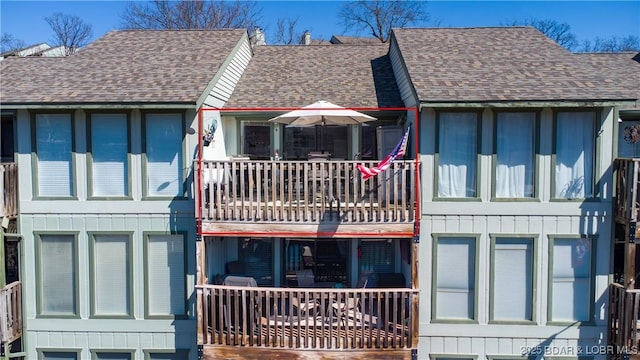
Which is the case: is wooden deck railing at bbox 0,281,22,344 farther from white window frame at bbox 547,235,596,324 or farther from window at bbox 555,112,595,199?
window at bbox 555,112,595,199

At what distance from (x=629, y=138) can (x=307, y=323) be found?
787cm

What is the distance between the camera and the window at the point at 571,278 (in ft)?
31.4

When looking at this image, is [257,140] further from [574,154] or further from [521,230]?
[574,154]

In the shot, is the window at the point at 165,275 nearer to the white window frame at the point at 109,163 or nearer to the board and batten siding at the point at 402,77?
the white window frame at the point at 109,163

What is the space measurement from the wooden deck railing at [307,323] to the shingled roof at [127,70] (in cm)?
395

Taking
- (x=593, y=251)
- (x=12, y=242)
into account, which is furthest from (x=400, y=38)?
(x=12, y=242)

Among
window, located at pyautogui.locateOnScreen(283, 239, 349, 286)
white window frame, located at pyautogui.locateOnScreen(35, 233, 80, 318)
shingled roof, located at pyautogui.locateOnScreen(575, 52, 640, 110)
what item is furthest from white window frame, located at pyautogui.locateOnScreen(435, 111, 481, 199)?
white window frame, located at pyautogui.locateOnScreen(35, 233, 80, 318)

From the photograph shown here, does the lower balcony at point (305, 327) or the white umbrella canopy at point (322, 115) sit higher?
the white umbrella canopy at point (322, 115)

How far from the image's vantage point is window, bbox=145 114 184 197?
9844mm

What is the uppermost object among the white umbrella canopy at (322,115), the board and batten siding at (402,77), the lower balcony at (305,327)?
the board and batten siding at (402,77)

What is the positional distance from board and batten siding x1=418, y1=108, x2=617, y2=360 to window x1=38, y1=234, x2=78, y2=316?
7.14 metres

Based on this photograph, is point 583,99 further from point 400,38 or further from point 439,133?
point 400,38

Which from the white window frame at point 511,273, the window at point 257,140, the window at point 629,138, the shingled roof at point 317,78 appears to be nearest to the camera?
the white window frame at point 511,273

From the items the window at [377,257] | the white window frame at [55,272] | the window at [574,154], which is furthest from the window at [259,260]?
the window at [574,154]
